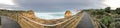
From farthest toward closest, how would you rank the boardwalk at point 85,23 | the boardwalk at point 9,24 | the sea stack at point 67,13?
1. the sea stack at point 67,13
2. the boardwalk at point 85,23
3. the boardwalk at point 9,24

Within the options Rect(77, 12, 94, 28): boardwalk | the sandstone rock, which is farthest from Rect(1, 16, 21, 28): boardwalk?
the sandstone rock

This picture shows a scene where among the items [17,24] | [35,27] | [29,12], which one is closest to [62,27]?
[35,27]

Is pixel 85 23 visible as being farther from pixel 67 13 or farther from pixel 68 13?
pixel 67 13

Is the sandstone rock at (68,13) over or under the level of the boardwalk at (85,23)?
over

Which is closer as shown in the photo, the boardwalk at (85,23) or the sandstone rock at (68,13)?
the boardwalk at (85,23)

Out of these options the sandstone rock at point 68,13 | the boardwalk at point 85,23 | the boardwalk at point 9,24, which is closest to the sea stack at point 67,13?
the sandstone rock at point 68,13

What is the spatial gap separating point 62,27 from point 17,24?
447cm

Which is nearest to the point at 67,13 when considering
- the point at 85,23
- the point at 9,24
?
the point at 85,23

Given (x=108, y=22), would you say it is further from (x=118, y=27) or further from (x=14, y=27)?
(x=14, y=27)

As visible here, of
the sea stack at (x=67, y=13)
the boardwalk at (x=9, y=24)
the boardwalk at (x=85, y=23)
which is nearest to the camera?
the boardwalk at (x=9, y=24)

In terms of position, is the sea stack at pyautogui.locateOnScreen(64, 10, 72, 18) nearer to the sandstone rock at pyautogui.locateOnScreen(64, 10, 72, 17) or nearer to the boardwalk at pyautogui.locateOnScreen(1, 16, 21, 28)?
the sandstone rock at pyautogui.locateOnScreen(64, 10, 72, 17)

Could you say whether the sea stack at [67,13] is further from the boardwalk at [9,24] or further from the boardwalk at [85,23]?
the boardwalk at [9,24]

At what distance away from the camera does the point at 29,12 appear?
53.1 metres

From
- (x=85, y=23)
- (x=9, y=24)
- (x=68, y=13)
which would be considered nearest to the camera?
(x=9, y=24)
